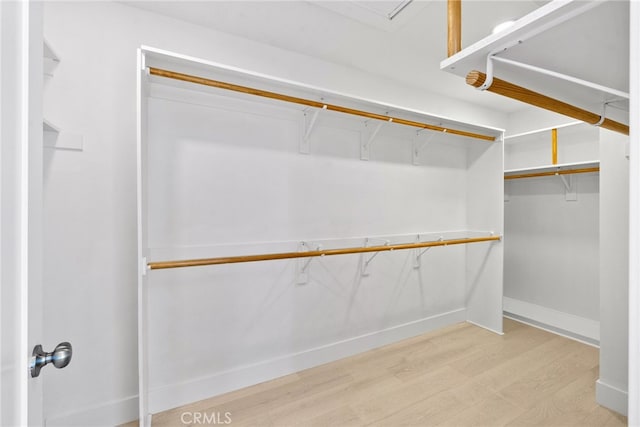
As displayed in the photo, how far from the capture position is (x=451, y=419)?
160 cm

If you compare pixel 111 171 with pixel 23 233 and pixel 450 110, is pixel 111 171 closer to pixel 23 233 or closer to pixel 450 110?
pixel 23 233

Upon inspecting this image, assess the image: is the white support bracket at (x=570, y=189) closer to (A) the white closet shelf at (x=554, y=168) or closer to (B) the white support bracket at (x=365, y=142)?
(A) the white closet shelf at (x=554, y=168)

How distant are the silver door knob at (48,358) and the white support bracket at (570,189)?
11.8 ft

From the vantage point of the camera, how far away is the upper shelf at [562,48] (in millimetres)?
612

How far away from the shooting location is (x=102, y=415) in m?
1.49

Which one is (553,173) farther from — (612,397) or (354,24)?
(354,24)

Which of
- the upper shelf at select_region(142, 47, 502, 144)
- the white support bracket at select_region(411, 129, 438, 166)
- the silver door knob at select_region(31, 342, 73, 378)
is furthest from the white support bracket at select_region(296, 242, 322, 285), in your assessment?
the silver door knob at select_region(31, 342, 73, 378)

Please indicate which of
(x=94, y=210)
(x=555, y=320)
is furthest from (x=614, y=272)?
(x=94, y=210)

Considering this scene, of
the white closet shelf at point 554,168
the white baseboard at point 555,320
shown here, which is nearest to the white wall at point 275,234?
the white closet shelf at point 554,168

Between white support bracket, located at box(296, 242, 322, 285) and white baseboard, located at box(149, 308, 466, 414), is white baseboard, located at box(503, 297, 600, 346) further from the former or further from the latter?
white support bracket, located at box(296, 242, 322, 285)

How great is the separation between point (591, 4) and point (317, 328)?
209 centimetres

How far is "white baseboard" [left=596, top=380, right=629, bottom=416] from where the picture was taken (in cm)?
166

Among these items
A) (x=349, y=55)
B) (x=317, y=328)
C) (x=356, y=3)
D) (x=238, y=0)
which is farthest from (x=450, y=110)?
(x=317, y=328)
